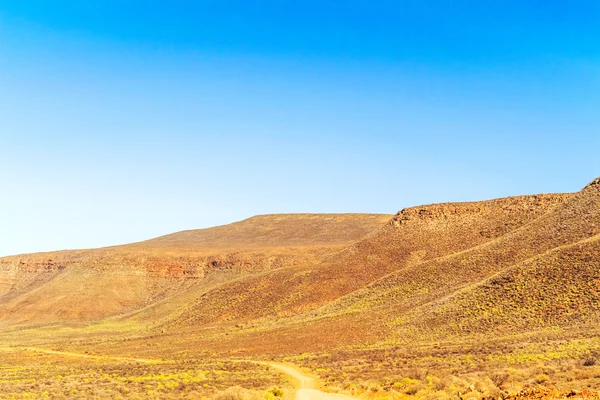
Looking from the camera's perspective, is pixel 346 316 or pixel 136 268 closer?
pixel 346 316

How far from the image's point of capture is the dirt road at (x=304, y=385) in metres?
22.7

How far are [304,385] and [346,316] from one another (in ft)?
84.9

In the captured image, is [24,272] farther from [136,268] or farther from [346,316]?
[346,316]

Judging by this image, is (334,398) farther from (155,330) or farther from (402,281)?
(155,330)

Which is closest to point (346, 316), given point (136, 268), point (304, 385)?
point (304, 385)

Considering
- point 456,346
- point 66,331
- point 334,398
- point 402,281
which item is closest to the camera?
point 334,398

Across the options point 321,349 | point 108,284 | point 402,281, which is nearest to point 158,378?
point 321,349

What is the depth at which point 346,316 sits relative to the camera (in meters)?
51.9

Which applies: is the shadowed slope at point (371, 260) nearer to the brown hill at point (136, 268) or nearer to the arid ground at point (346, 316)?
the arid ground at point (346, 316)

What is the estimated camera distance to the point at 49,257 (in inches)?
4486

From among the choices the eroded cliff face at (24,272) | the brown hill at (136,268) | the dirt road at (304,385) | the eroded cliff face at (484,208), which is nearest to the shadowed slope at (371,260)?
the eroded cliff face at (484,208)

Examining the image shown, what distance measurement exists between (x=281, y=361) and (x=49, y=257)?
92.6 m

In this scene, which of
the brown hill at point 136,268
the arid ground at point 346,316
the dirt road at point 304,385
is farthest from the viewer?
the brown hill at point 136,268

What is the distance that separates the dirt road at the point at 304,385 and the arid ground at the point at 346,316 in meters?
0.13
